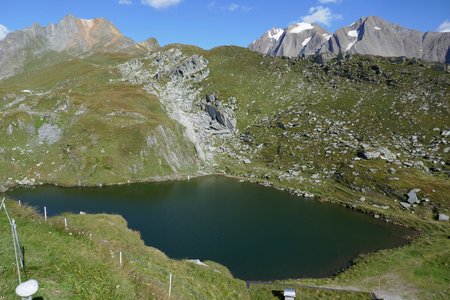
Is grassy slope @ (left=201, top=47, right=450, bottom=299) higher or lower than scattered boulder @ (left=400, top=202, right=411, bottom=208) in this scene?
higher

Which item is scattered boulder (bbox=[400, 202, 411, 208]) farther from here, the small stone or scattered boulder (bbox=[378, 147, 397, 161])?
scattered boulder (bbox=[378, 147, 397, 161])

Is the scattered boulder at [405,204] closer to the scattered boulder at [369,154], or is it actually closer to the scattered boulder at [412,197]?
the scattered boulder at [412,197]

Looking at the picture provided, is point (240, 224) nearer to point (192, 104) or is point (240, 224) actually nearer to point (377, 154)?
point (377, 154)

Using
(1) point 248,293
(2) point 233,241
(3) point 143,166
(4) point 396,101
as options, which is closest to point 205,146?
(3) point 143,166

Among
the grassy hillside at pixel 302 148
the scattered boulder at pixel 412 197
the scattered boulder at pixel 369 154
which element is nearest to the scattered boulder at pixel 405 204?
the grassy hillside at pixel 302 148

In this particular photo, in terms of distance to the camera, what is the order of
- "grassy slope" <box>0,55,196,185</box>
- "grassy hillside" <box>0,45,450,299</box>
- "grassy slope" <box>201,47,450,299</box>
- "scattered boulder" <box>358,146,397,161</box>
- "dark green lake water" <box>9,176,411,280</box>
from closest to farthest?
"grassy hillside" <box>0,45,450,299</box> < "grassy slope" <box>201,47,450,299</box> < "dark green lake water" <box>9,176,411,280</box> < "grassy slope" <box>0,55,196,185</box> < "scattered boulder" <box>358,146,397,161</box>

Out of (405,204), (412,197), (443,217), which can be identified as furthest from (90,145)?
(443,217)

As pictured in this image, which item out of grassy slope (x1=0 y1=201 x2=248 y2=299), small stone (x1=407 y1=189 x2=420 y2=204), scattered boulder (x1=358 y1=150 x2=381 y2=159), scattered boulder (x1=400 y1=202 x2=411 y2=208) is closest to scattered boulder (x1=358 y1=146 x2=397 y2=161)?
scattered boulder (x1=358 y1=150 x2=381 y2=159)

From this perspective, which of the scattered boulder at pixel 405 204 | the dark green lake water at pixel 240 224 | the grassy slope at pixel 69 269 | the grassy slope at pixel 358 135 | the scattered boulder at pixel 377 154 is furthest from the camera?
the scattered boulder at pixel 377 154

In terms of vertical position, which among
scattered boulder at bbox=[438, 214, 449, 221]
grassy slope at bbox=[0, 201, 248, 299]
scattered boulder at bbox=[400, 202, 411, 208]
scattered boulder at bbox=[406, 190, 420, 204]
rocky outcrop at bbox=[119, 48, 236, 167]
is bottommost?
scattered boulder at bbox=[438, 214, 449, 221]
